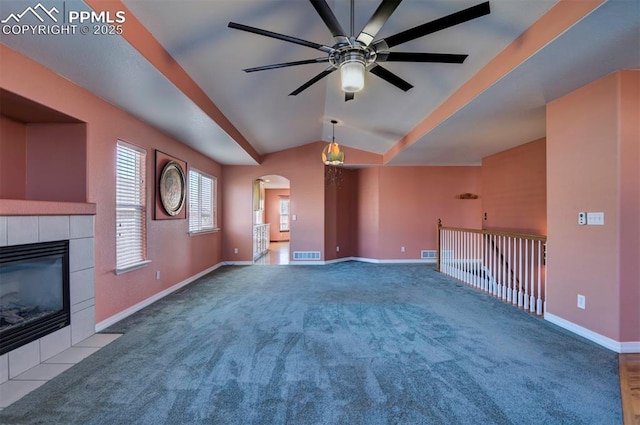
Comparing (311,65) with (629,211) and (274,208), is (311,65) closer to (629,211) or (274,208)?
(629,211)

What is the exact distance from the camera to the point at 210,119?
3.70 metres

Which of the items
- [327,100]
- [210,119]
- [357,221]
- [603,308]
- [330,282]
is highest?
[327,100]

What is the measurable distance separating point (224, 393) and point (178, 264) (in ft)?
10.9

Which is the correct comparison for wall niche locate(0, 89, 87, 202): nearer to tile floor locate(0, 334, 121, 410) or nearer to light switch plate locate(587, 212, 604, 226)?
tile floor locate(0, 334, 121, 410)

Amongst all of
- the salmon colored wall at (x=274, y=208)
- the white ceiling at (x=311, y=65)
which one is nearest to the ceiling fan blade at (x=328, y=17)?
the white ceiling at (x=311, y=65)

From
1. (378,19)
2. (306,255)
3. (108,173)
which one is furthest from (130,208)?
(306,255)

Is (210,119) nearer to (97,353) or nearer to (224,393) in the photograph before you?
(97,353)

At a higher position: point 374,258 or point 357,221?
point 357,221

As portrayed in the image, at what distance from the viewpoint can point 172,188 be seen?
176 inches

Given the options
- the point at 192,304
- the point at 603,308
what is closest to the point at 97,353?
the point at 192,304

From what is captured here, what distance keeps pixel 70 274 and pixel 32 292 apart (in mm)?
281

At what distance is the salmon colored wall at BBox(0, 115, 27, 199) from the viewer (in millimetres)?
2557

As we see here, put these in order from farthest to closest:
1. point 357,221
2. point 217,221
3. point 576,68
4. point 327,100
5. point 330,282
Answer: point 357,221 < point 217,221 < point 330,282 < point 327,100 < point 576,68

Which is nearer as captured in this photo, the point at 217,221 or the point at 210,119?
the point at 210,119
